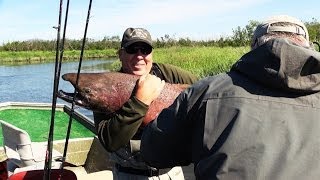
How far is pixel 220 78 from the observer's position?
174 cm

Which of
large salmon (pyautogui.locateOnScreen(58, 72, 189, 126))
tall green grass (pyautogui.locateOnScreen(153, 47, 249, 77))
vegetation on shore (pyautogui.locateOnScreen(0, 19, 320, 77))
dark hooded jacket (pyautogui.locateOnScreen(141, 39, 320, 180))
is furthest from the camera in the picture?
vegetation on shore (pyautogui.locateOnScreen(0, 19, 320, 77))

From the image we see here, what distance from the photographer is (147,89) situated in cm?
299

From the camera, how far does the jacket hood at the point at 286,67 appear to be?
5.15 ft

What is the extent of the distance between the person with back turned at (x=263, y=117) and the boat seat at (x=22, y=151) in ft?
12.7

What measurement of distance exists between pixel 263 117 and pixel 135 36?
6.46ft

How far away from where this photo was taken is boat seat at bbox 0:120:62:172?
5.51m

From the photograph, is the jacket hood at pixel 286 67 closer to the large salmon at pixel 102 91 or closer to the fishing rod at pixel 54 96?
the large salmon at pixel 102 91

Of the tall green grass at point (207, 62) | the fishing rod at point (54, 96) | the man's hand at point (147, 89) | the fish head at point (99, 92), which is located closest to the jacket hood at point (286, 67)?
the man's hand at point (147, 89)

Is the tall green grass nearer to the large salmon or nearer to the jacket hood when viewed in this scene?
the large salmon

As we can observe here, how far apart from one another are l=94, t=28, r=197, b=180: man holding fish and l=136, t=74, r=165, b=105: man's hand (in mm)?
12

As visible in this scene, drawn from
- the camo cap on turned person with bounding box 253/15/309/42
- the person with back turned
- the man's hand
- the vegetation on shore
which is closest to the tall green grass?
the vegetation on shore

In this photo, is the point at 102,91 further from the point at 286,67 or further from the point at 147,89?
the point at 286,67

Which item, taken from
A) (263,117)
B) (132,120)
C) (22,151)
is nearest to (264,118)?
(263,117)

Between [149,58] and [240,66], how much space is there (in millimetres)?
1808
